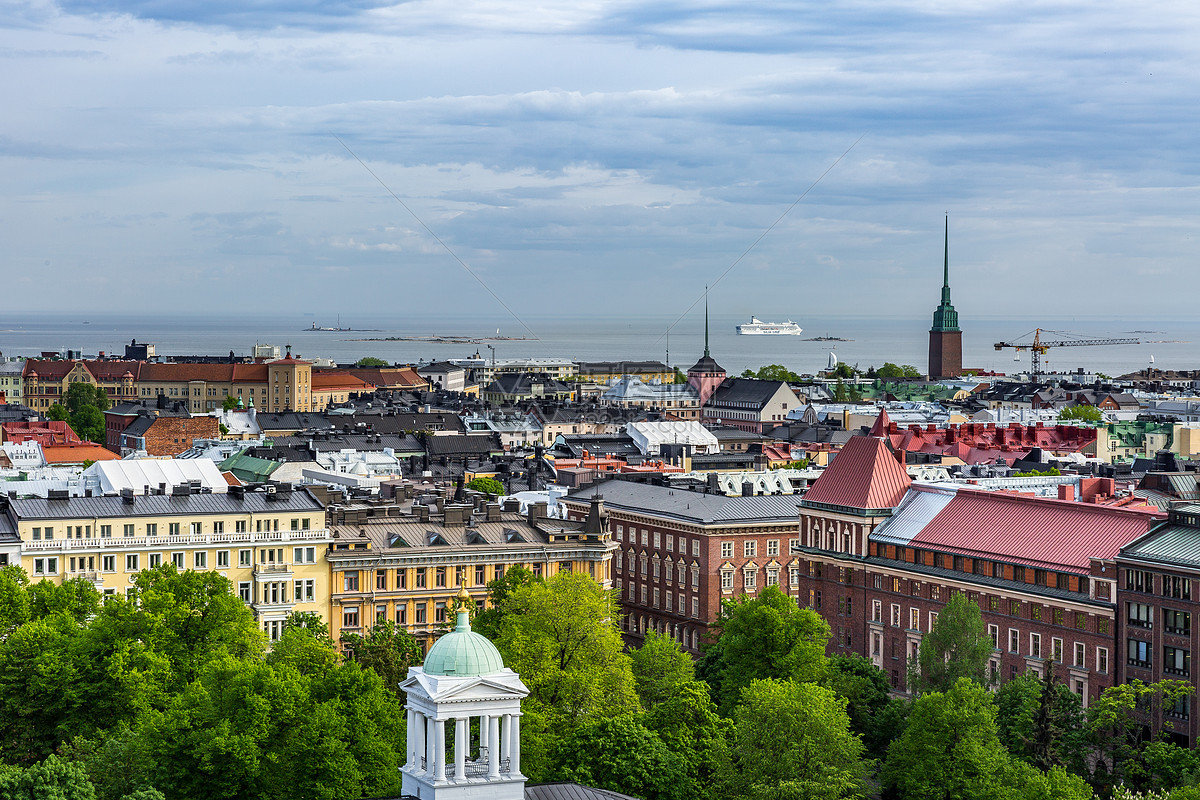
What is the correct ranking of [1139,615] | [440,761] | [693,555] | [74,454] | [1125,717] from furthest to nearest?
[74,454]
[693,555]
[1139,615]
[1125,717]
[440,761]

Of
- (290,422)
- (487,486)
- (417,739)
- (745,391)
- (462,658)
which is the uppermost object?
(745,391)

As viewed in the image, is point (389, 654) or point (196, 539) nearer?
point (389, 654)

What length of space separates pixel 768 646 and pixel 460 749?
25.1 meters

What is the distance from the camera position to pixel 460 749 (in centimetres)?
3183

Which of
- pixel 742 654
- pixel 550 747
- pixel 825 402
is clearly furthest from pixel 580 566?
pixel 825 402

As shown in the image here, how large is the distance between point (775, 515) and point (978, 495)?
39.4ft

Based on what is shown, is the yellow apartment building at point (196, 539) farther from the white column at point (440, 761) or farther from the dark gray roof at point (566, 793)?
the white column at point (440, 761)

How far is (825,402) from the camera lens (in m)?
182

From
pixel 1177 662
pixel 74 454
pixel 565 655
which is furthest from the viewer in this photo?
pixel 74 454

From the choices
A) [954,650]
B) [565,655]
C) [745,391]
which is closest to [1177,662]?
[954,650]

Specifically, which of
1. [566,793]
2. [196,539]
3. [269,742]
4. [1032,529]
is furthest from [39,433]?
[566,793]

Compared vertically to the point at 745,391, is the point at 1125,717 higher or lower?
lower

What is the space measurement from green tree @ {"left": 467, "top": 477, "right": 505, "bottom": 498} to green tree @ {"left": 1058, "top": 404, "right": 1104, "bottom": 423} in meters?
70.4

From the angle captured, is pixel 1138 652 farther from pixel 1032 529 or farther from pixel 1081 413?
pixel 1081 413
